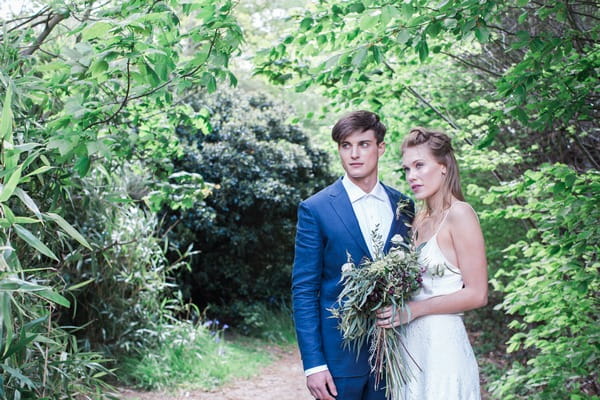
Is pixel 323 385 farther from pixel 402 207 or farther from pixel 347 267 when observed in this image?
pixel 402 207

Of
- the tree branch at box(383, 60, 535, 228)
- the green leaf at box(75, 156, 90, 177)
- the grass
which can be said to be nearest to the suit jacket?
the green leaf at box(75, 156, 90, 177)

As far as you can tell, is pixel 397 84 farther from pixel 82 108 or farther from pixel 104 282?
pixel 104 282

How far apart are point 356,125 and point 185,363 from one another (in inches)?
186

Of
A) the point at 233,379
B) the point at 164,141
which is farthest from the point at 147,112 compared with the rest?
the point at 233,379

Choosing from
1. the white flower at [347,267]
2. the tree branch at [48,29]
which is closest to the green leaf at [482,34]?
the white flower at [347,267]

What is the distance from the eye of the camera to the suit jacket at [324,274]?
3014 mm

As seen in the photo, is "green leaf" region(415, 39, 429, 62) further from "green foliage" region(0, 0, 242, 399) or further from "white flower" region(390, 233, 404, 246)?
"white flower" region(390, 233, 404, 246)

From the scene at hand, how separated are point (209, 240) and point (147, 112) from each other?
5.28m

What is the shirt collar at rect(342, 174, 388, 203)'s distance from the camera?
321 centimetres

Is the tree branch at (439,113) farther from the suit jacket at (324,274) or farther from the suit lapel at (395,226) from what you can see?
the suit jacket at (324,274)

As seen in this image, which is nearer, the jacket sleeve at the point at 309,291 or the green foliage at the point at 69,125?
the green foliage at the point at 69,125

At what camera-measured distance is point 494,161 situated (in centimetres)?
489

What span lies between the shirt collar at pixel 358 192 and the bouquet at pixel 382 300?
1.21 feet

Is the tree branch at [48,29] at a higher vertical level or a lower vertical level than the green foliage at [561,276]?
higher
